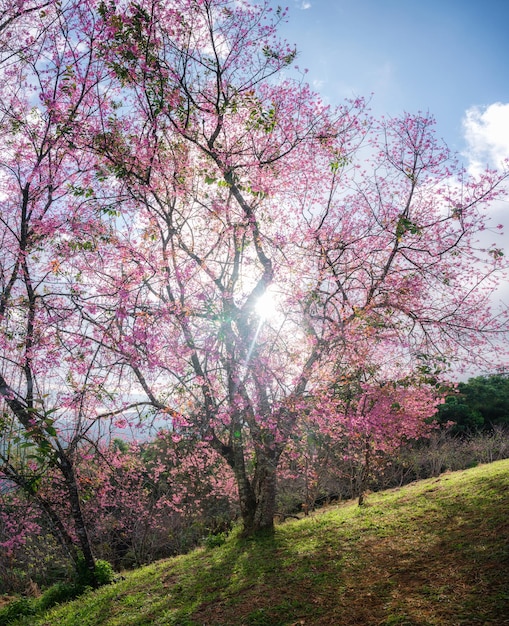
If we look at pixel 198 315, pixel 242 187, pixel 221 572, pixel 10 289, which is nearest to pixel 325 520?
pixel 221 572

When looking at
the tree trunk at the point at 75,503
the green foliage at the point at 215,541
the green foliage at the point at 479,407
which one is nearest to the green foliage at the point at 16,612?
the tree trunk at the point at 75,503

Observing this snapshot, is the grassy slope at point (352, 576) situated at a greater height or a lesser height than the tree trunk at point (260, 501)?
lesser

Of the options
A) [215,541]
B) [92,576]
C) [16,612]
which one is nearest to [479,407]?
[215,541]

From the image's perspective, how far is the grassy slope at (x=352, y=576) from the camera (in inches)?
188

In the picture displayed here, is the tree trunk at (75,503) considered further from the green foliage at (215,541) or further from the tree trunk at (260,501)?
the tree trunk at (260,501)

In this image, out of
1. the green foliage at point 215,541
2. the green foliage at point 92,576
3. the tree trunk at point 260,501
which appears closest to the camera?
the green foliage at point 92,576

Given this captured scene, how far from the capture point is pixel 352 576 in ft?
19.7

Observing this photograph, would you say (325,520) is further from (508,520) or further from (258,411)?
(508,520)

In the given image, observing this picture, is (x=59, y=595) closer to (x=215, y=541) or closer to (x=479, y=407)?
(x=215, y=541)

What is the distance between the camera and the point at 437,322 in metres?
9.00

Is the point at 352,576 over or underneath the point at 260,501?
underneath

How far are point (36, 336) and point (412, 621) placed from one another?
7682 millimetres

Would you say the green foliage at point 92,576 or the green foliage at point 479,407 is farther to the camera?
the green foliage at point 479,407

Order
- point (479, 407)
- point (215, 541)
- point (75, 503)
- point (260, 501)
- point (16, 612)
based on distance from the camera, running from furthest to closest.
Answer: point (479, 407) < point (215, 541) < point (260, 501) < point (75, 503) < point (16, 612)
